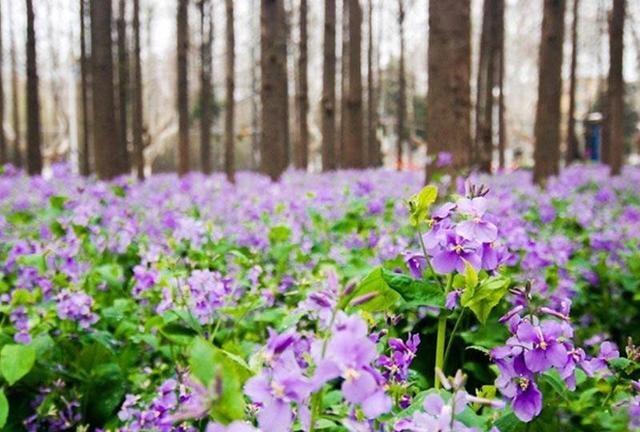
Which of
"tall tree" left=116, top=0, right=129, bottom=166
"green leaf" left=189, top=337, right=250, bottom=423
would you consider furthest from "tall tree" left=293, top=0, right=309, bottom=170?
"green leaf" left=189, top=337, right=250, bottom=423

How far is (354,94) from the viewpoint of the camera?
1280cm

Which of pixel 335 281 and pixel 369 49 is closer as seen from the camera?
pixel 335 281

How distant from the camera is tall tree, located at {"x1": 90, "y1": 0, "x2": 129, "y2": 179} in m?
9.16

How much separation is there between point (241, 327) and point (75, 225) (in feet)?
3.37

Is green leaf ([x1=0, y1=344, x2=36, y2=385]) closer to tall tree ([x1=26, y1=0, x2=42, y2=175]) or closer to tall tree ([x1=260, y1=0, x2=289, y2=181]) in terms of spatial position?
tall tree ([x1=260, y1=0, x2=289, y2=181])

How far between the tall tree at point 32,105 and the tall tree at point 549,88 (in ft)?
23.7

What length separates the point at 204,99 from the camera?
1459 cm

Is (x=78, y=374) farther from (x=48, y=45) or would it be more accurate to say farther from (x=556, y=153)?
(x=48, y=45)

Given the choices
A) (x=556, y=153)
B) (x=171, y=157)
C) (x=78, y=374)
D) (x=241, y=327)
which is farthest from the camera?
(x=171, y=157)

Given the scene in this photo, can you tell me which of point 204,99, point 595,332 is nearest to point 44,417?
point 595,332

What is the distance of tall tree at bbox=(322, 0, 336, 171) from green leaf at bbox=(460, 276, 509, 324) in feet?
41.5

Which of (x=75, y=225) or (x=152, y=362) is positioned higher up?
(x=75, y=225)

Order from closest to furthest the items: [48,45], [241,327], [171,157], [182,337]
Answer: [182,337] < [241,327] < [48,45] < [171,157]

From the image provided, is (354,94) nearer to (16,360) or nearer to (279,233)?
(279,233)
